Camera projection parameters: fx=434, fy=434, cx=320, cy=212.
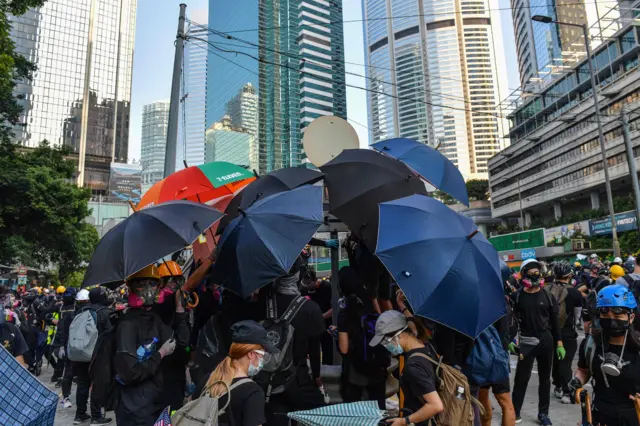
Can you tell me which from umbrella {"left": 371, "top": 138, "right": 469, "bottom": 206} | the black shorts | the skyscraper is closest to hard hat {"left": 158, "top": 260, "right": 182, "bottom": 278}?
umbrella {"left": 371, "top": 138, "right": 469, "bottom": 206}

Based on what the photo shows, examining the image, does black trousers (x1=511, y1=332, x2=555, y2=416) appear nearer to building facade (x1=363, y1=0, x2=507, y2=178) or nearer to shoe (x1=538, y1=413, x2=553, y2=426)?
shoe (x1=538, y1=413, x2=553, y2=426)

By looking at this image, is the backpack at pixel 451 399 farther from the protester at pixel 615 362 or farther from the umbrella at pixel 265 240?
the umbrella at pixel 265 240

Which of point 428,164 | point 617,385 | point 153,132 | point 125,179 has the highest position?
point 153,132

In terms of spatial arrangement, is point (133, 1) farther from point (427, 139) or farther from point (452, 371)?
point (452, 371)

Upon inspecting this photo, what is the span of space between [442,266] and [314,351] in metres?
1.45

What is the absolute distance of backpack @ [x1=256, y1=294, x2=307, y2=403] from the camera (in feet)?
11.2

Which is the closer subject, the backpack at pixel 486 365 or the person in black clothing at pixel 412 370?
the person in black clothing at pixel 412 370

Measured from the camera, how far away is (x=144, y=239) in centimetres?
361

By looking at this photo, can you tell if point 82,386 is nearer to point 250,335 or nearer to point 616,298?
point 250,335

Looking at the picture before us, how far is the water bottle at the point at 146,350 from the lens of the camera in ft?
10.5

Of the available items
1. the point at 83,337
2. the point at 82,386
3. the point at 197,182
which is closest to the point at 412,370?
the point at 197,182

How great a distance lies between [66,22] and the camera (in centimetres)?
9894

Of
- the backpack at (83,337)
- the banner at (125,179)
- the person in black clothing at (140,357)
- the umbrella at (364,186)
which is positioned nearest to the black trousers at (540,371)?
the umbrella at (364,186)

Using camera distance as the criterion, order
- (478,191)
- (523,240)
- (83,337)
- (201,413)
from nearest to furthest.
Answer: (201,413) → (83,337) → (523,240) → (478,191)
